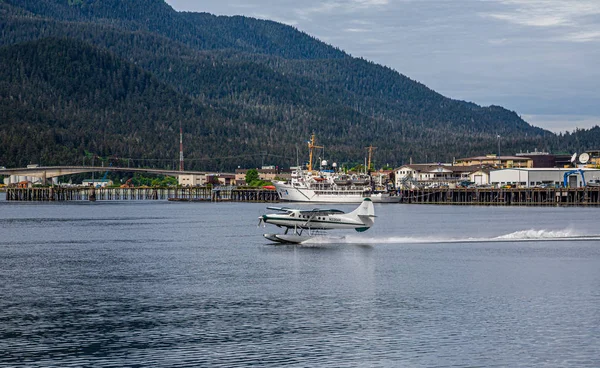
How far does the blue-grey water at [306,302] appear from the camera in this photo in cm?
4078

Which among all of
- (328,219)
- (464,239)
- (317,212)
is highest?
(317,212)

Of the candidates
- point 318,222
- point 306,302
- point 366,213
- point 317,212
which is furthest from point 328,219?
point 306,302

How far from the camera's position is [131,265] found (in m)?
73.9

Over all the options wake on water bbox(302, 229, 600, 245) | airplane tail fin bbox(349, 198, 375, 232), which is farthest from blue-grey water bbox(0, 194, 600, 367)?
airplane tail fin bbox(349, 198, 375, 232)

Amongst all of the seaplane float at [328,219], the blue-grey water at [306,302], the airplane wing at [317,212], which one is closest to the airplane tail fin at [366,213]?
the seaplane float at [328,219]

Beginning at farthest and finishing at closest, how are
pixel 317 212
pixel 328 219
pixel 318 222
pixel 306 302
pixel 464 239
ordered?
pixel 464 239 → pixel 328 219 → pixel 318 222 → pixel 317 212 → pixel 306 302

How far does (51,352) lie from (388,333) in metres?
15.8

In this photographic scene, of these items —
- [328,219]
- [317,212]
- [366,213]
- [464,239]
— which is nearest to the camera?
[317,212]

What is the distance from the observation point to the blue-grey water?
40781 millimetres

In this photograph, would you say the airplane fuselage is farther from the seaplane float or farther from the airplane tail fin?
the airplane tail fin

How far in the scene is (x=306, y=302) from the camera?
5381 cm

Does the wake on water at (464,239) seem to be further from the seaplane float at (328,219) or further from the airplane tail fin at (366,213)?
the airplane tail fin at (366,213)

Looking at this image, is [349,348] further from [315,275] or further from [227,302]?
[315,275]

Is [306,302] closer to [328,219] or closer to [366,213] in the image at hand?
[366,213]
